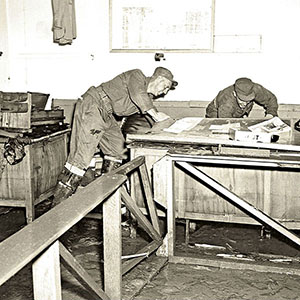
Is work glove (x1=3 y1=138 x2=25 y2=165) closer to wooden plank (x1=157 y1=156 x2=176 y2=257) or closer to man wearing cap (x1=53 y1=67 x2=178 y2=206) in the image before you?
man wearing cap (x1=53 y1=67 x2=178 y2=206)

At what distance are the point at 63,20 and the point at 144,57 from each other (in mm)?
1184

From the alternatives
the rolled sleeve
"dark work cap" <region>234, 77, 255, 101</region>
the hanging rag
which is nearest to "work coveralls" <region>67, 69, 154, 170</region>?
"dark work cap" <region>234, 77, 255, 101</region>

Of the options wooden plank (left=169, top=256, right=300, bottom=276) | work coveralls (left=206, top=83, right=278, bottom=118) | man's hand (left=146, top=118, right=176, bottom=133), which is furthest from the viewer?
work coveralls (left=206, top=83, right=278, bottom=118)

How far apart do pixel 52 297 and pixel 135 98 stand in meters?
2.78

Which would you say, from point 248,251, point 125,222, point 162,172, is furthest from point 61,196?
point 248,251

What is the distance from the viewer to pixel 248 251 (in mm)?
4027

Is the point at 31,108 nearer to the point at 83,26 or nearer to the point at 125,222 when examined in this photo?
the point at 125,222

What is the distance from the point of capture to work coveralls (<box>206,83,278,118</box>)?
17.8 ft

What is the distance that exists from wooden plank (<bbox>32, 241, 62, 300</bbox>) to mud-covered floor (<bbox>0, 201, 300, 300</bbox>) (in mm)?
1296

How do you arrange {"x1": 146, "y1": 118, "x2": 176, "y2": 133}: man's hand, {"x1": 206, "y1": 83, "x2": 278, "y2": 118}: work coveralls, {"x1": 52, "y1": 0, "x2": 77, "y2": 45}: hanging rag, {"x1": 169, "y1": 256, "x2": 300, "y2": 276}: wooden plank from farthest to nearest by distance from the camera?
{"x1": 52, "y1": 0, "x2": 77, "y2": 45}: hanging rag
{"x1": 206, "y1": 83, "x2": 278, "y2": 118}: work coveralls
{"x1": 146, "y1": 118, "x2": 176, "y2": 133}: man's hand
{"x1": 169, "y1": 256, "x2": 300, "y2": 276}: wooden plank

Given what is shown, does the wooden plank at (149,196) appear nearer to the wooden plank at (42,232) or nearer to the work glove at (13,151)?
the wooden plank at (42,232)

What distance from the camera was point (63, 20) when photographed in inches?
247

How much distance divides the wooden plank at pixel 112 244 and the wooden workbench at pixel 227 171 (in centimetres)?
89

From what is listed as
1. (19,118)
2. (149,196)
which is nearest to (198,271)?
(149,196)
